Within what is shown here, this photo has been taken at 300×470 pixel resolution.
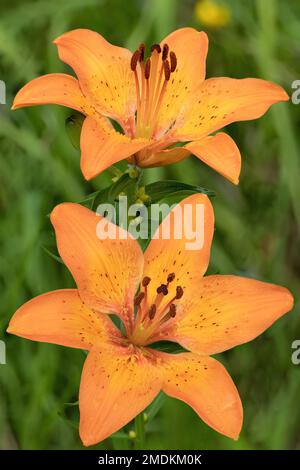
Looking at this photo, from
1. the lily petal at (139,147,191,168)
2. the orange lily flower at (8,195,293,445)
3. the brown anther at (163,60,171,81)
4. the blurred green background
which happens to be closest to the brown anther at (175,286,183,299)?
the orange lily flower at (8,195,293,445)

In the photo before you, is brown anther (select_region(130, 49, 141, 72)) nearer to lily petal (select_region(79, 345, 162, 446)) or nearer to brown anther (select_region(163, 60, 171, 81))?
brown anther (select_region(163, 60, 171, 81))

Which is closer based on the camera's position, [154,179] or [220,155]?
[220,155]

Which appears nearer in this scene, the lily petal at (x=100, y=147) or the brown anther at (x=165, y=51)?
the lily petal at (x=100, y=147)

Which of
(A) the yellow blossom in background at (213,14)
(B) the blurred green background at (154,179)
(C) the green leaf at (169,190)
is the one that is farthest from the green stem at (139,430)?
(A) the yellow blossom in background at (213,14)

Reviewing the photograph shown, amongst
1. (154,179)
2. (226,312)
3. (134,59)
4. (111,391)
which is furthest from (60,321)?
(154,179)

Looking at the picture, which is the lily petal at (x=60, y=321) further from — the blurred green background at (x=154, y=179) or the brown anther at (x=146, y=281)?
the blurred green background at (x=154, y=179)

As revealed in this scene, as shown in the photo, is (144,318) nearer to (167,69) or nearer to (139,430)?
(139,430)
